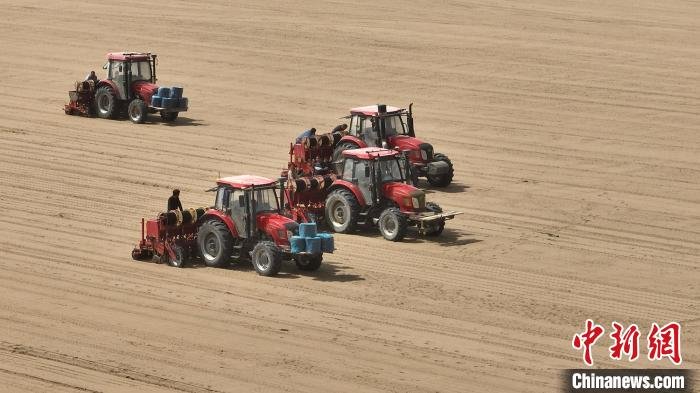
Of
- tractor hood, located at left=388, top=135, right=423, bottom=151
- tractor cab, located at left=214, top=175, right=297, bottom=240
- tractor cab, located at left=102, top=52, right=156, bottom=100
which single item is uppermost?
tractor cab, located at left=102, top=52, right=156, bottom=100

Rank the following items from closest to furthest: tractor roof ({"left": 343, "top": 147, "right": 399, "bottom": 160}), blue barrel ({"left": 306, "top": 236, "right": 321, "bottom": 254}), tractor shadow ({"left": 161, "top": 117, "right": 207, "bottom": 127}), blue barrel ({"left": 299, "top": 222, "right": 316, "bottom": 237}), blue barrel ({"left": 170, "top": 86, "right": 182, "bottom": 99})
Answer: blue barrel ({"left": 306, "top": 236, "right": 321, "bottom": 254}) → blue barrel ({"left": 299, "top": 222, "right": 316, "bottom": 237}) → tractor roof ({"left": 343, "top": 147, "right": 399, "bottom": 160}) → blue barrel ({"left": 170, "top": 86, "right": 182, "bottom": 99}) → tractor shadow ({"left": 161, "top": 117, "right": 207, "bottom": 127})

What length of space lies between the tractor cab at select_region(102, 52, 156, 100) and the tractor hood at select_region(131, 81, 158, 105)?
0.04 m

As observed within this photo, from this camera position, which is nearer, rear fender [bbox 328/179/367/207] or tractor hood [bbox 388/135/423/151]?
rear fender [bbox 328/179/367/207]

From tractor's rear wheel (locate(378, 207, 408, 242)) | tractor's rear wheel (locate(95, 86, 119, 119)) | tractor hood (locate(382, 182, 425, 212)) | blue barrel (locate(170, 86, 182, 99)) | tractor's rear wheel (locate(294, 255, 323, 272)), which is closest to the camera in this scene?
tractor's rear wheel (locate(294, 255, 323, 272))

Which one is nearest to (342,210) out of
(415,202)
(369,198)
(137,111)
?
(369,198)

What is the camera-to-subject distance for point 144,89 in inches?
1534

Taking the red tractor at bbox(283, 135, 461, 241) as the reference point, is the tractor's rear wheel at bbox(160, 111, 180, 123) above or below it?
above

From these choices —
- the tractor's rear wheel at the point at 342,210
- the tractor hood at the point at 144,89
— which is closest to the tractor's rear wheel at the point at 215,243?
the tractor's rear wheel at the point at 342,210

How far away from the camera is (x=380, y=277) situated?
2528cm

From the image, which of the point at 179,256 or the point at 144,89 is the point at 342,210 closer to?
the point at 179,256

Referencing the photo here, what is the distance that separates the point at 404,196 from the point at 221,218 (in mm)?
3894

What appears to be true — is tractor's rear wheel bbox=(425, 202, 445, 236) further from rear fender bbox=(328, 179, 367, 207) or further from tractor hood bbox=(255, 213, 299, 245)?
tractor hood bbox=(255, 213, 299, 245)

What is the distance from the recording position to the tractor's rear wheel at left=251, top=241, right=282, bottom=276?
2481cm

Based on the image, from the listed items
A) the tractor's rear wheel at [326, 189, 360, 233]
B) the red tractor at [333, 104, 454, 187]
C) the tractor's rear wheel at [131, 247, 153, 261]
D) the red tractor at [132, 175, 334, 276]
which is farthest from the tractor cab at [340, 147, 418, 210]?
the tractor's rear wheel at [131, 247, 153, 261]
